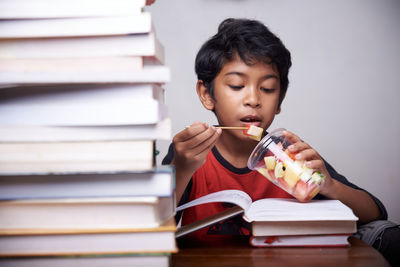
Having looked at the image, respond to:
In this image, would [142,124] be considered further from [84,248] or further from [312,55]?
[312,55]

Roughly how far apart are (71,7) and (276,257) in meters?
0.56

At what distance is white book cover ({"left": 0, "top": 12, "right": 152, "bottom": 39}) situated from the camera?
0.59 meters

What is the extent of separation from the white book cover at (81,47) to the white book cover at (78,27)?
0.01 meters

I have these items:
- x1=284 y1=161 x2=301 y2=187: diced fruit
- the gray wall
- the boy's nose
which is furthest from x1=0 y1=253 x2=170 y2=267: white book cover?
the gray wall

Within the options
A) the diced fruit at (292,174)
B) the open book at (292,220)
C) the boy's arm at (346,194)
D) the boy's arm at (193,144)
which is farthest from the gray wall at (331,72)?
the open book at (292,220)

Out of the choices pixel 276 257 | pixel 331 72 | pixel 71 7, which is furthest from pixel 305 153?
pixel 331 72

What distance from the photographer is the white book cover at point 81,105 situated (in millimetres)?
584

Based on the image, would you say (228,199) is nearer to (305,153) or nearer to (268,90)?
(305,153)

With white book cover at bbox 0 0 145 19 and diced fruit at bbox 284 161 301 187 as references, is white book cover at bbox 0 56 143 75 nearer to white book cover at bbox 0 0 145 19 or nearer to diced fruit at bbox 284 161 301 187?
white book cover at bbox 0 0 145 19

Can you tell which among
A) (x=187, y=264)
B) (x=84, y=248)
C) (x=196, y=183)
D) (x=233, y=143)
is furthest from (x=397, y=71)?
(x=84, y=248)

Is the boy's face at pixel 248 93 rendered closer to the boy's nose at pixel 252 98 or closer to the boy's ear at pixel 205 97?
the boy's nose at pixel 252 98

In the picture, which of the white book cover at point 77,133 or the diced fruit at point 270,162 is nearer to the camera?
the white book cover at point 77,133

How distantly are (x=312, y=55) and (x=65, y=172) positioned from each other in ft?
5.44

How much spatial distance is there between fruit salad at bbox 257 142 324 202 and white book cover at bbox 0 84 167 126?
0.43m
